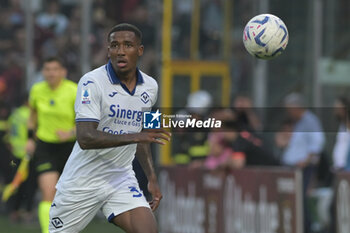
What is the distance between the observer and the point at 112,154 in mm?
7176

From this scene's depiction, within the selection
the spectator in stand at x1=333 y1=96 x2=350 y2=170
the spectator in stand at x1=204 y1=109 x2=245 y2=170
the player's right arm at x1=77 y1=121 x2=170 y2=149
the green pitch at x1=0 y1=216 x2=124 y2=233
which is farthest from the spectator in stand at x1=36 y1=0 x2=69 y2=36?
the player's right arm at x1=77 y1=121 x2=170 y2=149

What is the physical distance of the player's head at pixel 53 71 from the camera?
11.4m

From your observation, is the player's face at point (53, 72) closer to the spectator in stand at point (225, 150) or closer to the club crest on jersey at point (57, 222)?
the spectator in stand at point (225, 150)

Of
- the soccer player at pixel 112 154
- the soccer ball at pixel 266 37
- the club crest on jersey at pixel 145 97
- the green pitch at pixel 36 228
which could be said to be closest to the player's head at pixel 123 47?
the soccer player at pixel 112 154

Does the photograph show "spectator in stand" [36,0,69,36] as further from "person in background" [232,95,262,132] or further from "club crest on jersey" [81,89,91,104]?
"club crest on jersey" [81,89,91,104]

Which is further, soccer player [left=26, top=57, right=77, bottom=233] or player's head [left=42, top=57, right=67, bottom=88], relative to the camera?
player's head [left=42, top=57, right=67, bottom=88]

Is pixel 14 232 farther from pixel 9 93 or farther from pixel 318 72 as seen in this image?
pixel 318 72

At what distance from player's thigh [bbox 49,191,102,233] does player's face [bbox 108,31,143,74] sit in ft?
3.31

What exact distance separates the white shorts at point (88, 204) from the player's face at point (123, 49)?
3.07 feet

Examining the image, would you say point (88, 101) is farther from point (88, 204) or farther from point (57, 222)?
point (57, 222)

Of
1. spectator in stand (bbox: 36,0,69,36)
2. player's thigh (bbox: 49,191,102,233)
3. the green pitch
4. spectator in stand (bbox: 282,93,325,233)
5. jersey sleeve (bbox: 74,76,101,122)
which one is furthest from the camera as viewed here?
spectator in stand (bbox: 36,0,69,36)

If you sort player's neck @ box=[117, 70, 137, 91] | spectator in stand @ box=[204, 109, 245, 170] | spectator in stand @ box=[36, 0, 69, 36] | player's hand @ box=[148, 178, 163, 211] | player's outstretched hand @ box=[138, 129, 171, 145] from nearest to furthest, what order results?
player's outstretched hand @ box=[138, 129, 171, 145], player's neck @ box=[117, 70, 137, 91], player's hand @ box=[148, 178, 163, 211], spectator in stand @ box=[204, 109, 245, 170], spectator in stand @ box=[36, 0, 69, 36]

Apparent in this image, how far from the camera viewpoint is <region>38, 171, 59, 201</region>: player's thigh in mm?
10578

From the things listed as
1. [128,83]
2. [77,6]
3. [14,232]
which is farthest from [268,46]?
[77,6]
